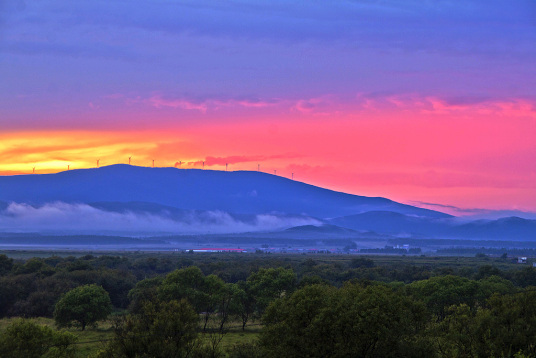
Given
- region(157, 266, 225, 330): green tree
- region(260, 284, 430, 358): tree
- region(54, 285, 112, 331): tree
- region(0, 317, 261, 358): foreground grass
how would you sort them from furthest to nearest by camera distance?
region(157, 266, 225, 330): green tree → region(54, 285, 112, 331): tree → region(0, 317, 261, 358): foreground grass → region(260, 284, 430, 358): tree

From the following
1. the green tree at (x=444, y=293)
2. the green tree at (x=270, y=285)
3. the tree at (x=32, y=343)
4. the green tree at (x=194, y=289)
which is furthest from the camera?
the green tree at (x=270, y=285)

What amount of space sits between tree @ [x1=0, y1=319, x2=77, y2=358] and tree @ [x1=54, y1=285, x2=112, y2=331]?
31445 millimetres

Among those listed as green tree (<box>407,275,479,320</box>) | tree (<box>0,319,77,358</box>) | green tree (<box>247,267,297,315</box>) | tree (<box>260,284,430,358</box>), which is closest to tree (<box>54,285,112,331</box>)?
green tree (<box>247,267,297,315</box>)

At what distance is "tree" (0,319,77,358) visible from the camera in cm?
4244

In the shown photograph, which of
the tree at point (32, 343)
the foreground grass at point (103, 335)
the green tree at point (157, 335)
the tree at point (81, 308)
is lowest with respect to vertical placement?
the foreground grass at point (103, 335)

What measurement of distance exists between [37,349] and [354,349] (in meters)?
23.6

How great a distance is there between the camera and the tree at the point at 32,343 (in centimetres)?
4244

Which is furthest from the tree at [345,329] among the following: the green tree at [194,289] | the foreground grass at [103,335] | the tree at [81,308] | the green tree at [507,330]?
the tree at [81,308]

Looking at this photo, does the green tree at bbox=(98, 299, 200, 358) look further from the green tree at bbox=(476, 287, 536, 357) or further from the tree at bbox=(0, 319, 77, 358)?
the green tree at bbox=(476, 287, 536, 357)

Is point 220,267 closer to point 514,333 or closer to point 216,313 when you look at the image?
point 216,313

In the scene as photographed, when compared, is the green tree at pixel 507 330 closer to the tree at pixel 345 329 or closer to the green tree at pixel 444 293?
the tree at pixel 345 329

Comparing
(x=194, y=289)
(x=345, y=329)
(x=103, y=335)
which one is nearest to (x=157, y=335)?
(x=345, y=329)

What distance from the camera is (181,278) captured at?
80.6 m

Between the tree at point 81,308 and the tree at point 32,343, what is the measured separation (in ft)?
103
